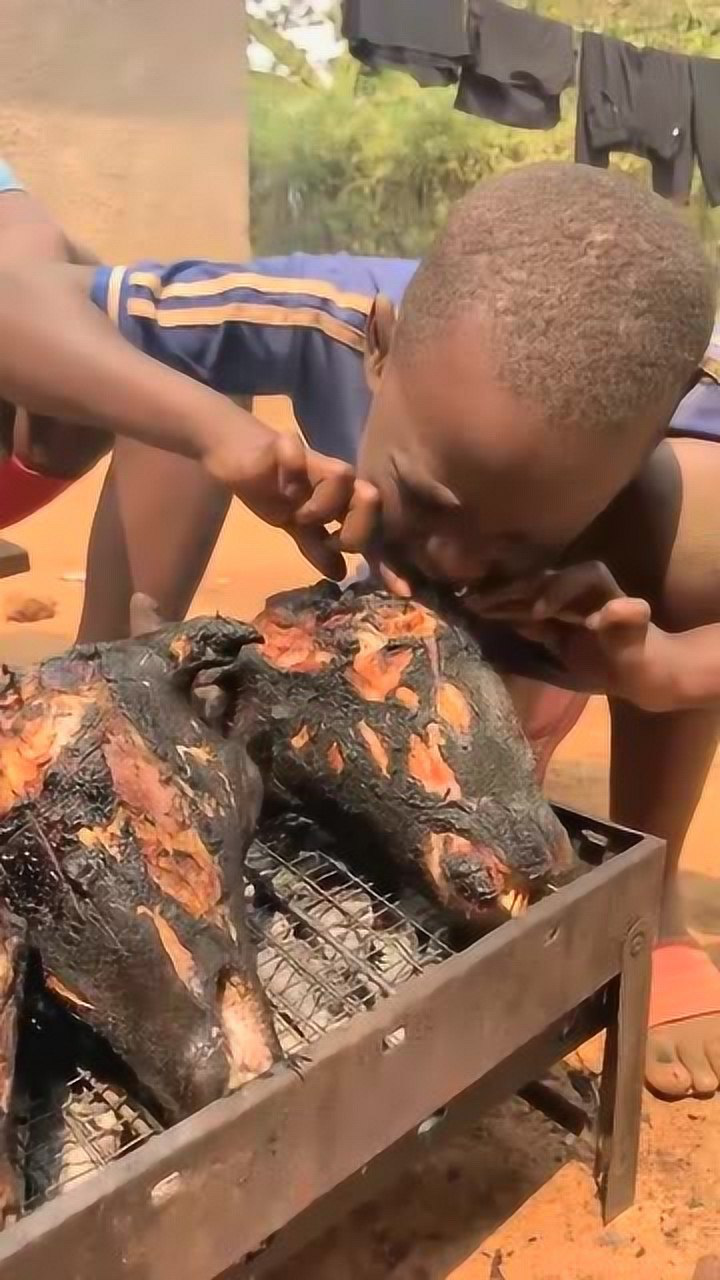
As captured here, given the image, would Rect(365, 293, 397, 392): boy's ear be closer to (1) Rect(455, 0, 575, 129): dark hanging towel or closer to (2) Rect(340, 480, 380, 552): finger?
(2) Rect(340, 480, 380, 552): finger

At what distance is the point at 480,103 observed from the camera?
4.75 m

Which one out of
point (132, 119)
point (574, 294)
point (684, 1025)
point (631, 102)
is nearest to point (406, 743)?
point (574, 294)

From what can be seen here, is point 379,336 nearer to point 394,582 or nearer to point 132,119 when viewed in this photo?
point 394,582

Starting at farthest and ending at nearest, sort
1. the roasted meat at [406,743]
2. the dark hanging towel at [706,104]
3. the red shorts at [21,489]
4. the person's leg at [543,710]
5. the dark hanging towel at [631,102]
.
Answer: the dark hanging towel at [706,104] < the dark hanging towel at [631,102] < the red shorts at [21,489] < the person's leg at [543,710] < the roasted meat at [406,743]

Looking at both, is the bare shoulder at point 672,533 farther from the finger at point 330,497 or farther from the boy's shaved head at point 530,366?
the finger at point 330,497

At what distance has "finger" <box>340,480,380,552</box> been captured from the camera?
104 cm

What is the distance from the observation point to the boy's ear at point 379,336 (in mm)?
1247

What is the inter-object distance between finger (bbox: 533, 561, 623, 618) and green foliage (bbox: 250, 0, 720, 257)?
400cm

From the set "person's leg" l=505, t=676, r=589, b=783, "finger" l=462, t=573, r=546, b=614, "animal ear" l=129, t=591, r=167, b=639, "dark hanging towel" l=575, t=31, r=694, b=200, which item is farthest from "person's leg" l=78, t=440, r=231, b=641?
"dark hanging towel" l=575, t=31, r=694, b=200

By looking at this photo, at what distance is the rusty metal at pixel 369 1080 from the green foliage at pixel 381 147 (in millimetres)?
4201

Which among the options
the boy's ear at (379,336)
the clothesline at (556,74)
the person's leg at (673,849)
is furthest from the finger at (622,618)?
the clothesline at (556,74)

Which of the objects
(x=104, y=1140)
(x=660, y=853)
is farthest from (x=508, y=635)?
(x=104, y=1140)

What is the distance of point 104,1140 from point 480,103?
15.3ft

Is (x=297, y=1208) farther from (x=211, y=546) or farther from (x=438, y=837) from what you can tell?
(x=211, y=546)
